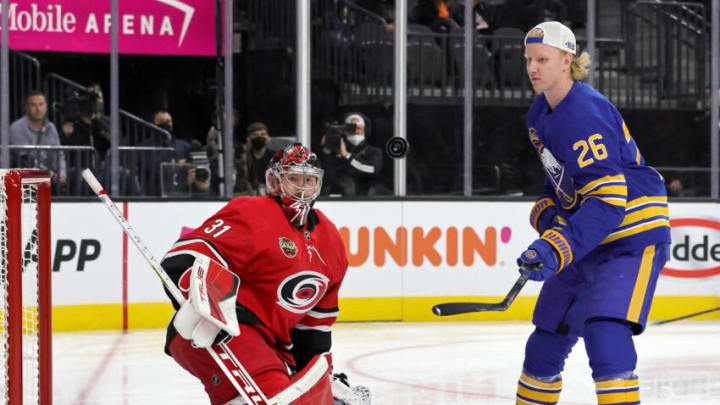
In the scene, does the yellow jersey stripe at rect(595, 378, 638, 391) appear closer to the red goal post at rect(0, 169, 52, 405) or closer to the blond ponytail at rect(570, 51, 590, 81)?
the blond ponytail at rect(570, 51, 590, 81)

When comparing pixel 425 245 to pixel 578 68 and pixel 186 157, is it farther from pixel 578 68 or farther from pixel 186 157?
pixel 578 68

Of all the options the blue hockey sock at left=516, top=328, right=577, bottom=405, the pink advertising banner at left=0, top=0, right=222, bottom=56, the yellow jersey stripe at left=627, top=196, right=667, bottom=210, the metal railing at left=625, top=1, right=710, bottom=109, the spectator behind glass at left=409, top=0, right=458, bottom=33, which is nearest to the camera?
the yellow jersey stripe at left=627, top=196, right=667, bottom=210

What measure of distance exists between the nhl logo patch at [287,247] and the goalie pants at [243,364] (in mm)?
202

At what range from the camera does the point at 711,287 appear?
6.87 metres

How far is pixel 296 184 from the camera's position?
3.01 meters

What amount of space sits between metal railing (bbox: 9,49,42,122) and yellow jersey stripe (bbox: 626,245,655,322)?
4.36 m

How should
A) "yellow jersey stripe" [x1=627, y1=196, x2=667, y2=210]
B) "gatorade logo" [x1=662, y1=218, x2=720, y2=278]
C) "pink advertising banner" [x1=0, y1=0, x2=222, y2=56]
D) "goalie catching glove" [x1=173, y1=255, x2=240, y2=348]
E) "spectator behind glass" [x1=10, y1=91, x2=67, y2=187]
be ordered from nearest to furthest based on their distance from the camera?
"goalie catching glove" [x1=173, y1=255, x2=240, y2=348]
"yellow jersey stripe" [x1=627, y1=196, x2=667, y2=210]
"spectator behind glass" [x1=10, y1=91, x2=67, y2=187]
"pink advertising banner" [x1=0, y1=0, x2=222, y2=56]
"gatorade logo" [x1=662, y1=218, x2=720, y2=278]

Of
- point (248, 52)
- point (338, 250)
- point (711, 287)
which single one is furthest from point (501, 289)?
point (338, 250)

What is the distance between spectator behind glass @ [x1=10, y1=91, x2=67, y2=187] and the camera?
6320 mm

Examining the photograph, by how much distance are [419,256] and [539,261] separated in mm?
3996

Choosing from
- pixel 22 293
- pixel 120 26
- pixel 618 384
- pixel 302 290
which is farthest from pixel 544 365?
pixel 120 26

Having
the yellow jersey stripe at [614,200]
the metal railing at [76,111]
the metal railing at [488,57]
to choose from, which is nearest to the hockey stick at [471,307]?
the yellow jersey stripe at [614,200]

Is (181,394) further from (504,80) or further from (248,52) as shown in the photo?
(504,80)

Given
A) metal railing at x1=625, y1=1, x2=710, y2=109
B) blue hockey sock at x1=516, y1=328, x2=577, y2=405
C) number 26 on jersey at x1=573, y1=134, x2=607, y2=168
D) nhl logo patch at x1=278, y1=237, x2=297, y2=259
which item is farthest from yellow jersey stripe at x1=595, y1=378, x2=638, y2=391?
metal railing at x1=625, y1=1, x2=710, y2=109
